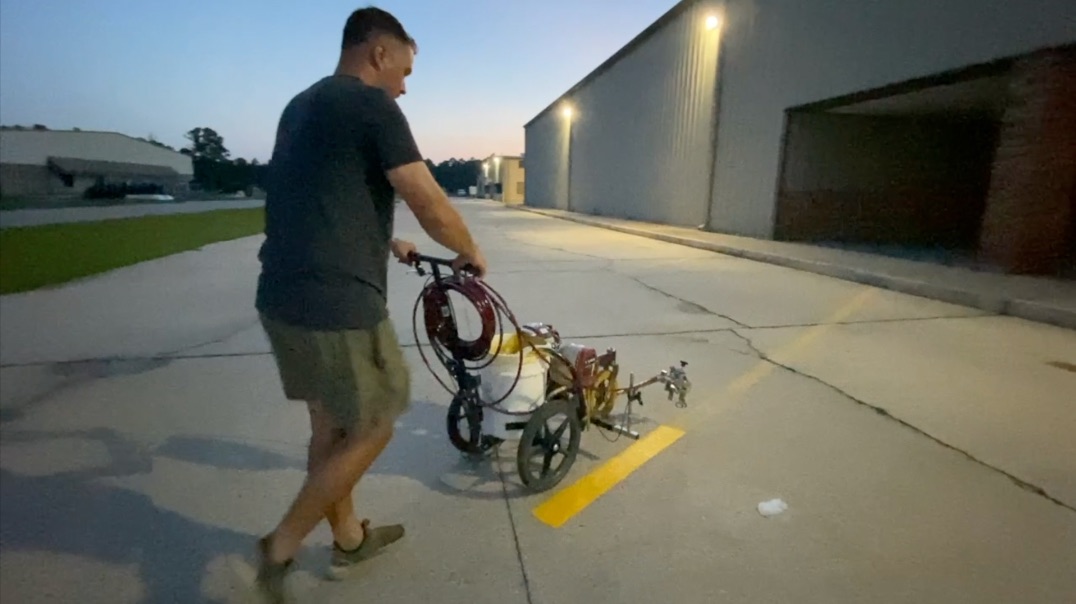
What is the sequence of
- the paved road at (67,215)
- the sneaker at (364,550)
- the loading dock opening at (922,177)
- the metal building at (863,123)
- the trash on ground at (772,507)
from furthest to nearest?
the paved road at (67,215)
the loading dock opening at (922,177)
the metal building at (863,123)
the trash on ground at (772,507)
the sneaker at (364,550)

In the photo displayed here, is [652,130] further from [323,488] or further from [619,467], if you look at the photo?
[323,488]

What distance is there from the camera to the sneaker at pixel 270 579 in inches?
70.2

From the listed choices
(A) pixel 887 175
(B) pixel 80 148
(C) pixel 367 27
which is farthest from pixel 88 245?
(B) pixel 80 148

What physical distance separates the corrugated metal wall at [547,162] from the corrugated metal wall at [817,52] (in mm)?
18695

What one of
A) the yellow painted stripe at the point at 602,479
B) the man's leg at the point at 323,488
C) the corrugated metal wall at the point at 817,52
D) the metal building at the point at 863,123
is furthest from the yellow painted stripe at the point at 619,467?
the corrugated metal wall at the point at 817,52

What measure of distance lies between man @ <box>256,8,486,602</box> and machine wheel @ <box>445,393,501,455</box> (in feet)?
2.75

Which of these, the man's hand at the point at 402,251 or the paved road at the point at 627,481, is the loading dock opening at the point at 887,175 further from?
the man's hand at the point at 402,251

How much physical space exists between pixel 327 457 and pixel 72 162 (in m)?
75.3

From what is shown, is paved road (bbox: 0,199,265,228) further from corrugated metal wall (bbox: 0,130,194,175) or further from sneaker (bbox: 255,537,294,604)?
corrugated metal wall (bbox: 0,130,194,175)

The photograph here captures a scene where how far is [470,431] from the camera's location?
2.75 meters

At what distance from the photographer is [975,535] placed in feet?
7.28

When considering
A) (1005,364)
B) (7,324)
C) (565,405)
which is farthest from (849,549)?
(7,324)

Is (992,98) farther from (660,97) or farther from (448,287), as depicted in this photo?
(448,287)

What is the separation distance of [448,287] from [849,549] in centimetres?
185
